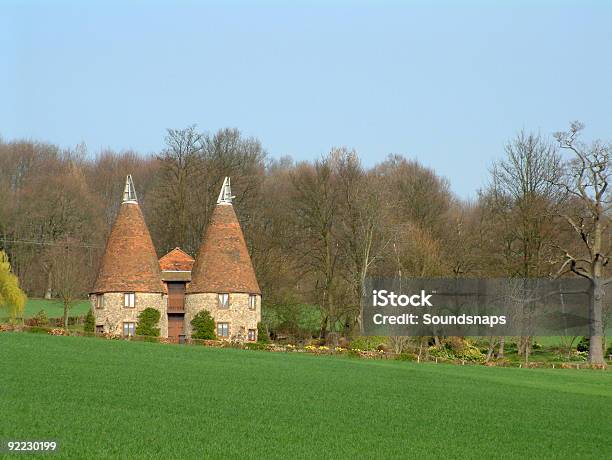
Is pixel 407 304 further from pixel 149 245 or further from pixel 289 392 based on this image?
pixel 289 392

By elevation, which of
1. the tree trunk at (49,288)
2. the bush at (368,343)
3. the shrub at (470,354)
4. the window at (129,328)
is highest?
the tree trunk at (49,288)

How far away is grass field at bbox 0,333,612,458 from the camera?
19141 mm

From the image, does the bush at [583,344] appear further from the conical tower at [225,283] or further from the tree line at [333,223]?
Answer: the conical tower at [225,283]

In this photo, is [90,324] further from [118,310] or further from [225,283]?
[225,283]

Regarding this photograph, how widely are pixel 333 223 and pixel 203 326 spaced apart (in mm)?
14947

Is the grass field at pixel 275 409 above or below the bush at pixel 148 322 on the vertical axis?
below

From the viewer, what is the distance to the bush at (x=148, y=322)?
176 feet

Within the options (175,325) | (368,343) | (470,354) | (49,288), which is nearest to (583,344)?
(470,354)

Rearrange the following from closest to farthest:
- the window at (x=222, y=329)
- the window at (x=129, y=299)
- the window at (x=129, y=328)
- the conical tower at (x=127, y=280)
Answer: the window at (x=129, y=328) → the conical tower at (x=127, y=280) → the window at (x=129, y=299) → the window at (x=222, y=329)

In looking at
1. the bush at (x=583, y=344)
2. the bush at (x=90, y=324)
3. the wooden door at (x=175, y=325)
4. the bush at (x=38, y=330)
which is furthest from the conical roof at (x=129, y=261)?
the bush at (x=583, y=344)

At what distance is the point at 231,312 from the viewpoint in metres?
55.2

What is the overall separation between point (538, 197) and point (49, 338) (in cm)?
2753

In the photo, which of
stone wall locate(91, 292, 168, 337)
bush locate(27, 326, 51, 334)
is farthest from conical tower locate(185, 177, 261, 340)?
bush locate(27, 326, 51, 334)

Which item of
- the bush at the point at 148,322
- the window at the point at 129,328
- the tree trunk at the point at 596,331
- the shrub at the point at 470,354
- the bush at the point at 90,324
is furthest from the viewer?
the shrub at the point at 470,354
